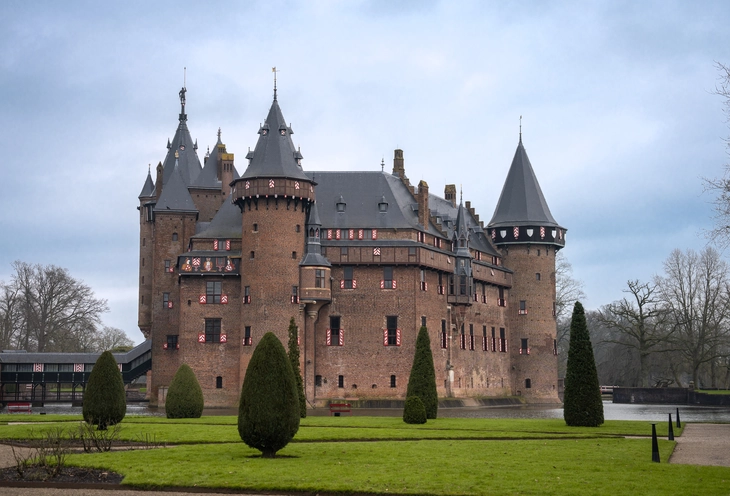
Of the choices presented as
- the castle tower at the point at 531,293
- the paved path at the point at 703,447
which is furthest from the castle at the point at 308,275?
the paved path at the point at 703,447

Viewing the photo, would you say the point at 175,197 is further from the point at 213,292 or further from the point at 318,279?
the point at 318,279

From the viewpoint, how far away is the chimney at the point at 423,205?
62.0 meters

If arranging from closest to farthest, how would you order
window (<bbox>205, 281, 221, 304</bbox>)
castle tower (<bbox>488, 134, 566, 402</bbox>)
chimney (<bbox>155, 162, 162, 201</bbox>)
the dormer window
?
window (<bbox>205, 281, 221, 304</bbox>)
the dormer window
chimney (<bbox>155, 162, 162, 201</bbox>)
castle tower (<bbox>488, 134, 566, 402</bbox>)

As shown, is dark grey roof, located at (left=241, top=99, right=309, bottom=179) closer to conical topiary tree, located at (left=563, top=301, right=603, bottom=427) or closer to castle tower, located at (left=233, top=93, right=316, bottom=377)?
castle tower, located at (left=233, top=93, right=316, bottom=377)

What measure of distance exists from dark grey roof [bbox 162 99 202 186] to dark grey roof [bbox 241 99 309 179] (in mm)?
9910

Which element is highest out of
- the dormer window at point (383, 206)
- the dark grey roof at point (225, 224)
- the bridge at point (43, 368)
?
the dormer window at point (383, 206)

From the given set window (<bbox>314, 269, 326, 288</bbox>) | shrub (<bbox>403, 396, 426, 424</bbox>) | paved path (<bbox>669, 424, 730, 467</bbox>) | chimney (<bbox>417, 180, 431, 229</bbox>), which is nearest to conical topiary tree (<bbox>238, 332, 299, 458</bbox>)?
paved path (<bbox>669, 424, 730, 467</bbox>)

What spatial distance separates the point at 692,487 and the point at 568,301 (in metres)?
70.3

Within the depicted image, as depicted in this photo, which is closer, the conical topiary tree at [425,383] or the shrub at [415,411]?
the shrub at [415,411]

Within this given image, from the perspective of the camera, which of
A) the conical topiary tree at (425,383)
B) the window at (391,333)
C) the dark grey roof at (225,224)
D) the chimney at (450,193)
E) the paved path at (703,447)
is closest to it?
the paved path at (703,447)

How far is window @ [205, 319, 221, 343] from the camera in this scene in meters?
57.8

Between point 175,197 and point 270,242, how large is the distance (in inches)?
405

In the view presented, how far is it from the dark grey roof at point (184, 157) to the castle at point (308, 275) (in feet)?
0.38

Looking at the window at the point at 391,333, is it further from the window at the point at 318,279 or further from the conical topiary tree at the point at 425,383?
the conical topiary tree at the point at 425,383
